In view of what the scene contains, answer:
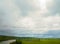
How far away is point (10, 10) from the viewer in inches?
81.4

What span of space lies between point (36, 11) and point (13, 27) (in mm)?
451

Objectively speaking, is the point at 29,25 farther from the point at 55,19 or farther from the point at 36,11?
the point at 55,19

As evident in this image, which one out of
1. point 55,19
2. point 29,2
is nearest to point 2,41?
point 29,2

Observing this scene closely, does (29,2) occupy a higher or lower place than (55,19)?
higher

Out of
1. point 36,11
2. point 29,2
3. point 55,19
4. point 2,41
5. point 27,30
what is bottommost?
point 2,41

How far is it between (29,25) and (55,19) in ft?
1.39

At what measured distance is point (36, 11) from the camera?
203cm

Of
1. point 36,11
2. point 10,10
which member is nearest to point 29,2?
point 36,11

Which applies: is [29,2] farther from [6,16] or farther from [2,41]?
[2,41]

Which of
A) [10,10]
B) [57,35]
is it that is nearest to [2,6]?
[10,10]

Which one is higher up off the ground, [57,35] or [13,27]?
[13,27]

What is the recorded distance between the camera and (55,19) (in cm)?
201

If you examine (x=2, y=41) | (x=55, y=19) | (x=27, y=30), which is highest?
(x=55, y=19)

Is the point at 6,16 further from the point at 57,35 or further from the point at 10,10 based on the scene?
the point at 57,35
